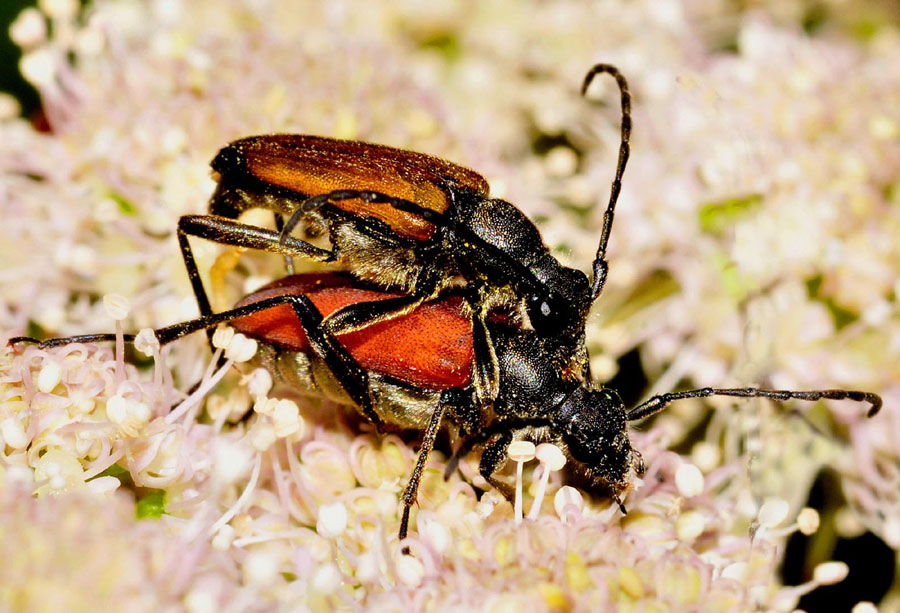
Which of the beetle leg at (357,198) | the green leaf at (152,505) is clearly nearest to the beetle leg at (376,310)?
the beetle leg at (357,198)

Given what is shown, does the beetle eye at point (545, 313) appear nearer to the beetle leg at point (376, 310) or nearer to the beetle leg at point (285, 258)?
the beetle leg at point (376, 310)

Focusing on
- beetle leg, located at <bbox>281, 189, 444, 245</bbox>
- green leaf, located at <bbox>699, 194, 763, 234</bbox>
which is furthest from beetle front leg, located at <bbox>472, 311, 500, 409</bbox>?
green leaf, located at <bbox>699, 194, 763, 234</bbox>

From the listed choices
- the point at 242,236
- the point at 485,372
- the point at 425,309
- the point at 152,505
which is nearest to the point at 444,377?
the point at 485,372

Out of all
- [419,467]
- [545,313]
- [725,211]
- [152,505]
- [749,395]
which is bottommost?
[152,505]

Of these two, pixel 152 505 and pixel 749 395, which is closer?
pixel 152 505

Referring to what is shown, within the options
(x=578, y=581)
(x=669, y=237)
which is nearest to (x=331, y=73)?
(x=669, y=237)

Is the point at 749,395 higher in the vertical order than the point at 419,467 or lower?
higher

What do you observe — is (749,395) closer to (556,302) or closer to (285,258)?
(556,302)
